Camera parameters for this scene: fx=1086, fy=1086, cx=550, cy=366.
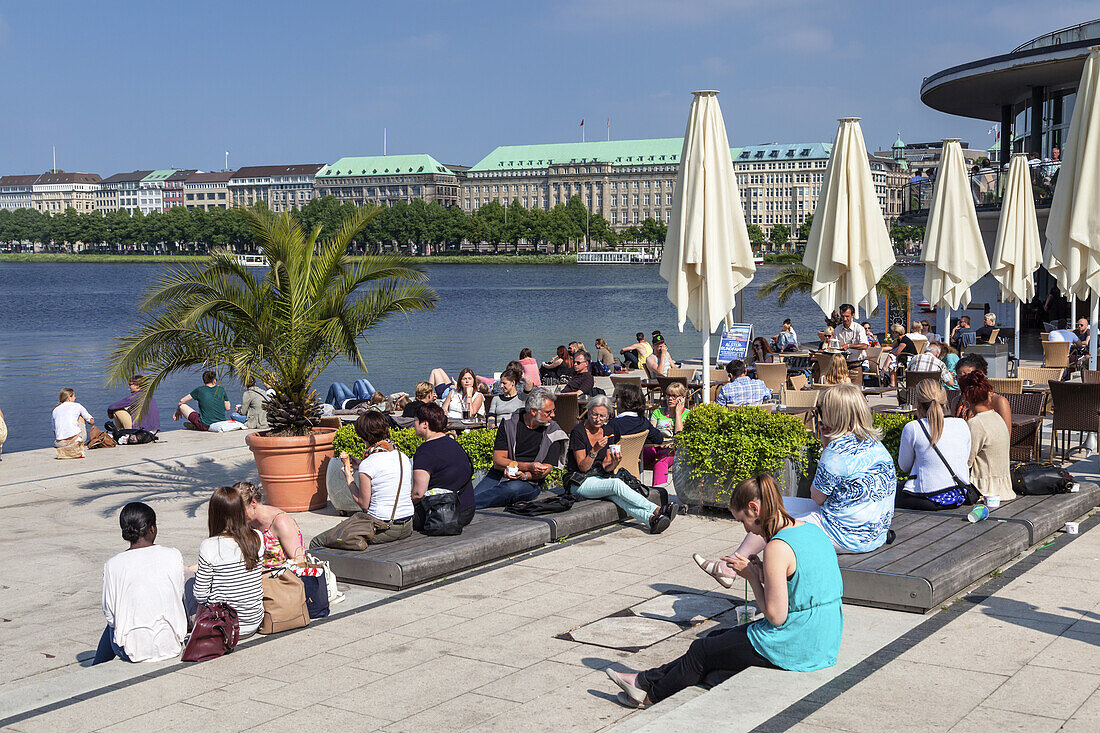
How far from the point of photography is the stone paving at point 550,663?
4488mm

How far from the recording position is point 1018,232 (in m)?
17.3

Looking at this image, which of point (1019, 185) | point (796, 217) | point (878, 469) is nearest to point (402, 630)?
point (878, 469)

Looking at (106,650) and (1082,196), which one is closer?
(106,650)

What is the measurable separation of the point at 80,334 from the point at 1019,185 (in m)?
44.8

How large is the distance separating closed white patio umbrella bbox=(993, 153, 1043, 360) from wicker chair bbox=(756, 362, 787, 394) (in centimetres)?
436

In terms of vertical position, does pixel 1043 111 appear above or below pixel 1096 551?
above

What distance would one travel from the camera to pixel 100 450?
15.3 m

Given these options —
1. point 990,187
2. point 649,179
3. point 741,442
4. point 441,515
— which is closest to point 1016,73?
point 990,187

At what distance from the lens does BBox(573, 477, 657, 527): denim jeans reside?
8492mm

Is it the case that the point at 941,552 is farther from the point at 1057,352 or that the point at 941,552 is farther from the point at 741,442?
the point at 1057,352

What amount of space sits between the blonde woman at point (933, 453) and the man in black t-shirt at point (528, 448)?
2.82 metres

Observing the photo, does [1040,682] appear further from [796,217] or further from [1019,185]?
[796,217]

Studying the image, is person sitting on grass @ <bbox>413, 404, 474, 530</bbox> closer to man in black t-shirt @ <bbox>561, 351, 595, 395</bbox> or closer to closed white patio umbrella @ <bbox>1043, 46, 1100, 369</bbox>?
closed white patio umbrella @ <bbox>1043, 46, 1100, 369</bbox>

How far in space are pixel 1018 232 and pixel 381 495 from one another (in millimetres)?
13497
